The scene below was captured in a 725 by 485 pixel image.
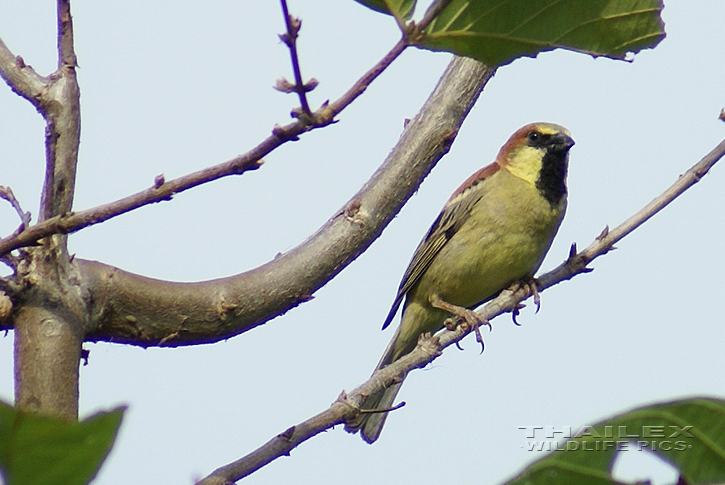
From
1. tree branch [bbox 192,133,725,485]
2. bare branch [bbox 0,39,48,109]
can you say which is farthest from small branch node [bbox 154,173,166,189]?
bare branch [bbox 0,39,48,109]

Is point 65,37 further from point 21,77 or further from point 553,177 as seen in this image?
point 553,177

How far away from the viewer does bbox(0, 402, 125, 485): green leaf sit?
0.68 m

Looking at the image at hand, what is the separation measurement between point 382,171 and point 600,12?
152cm

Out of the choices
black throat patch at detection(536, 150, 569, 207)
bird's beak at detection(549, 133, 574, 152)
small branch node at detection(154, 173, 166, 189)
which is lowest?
small branch node at detection(154, 173, 166, 189)

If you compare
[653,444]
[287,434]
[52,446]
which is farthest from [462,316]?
[52,446]

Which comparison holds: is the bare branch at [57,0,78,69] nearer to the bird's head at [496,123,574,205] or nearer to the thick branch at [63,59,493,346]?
the thick branch at [63,59,493,346]

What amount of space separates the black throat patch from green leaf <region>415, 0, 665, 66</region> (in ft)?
13.4

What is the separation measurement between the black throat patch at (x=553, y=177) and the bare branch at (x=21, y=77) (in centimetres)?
406

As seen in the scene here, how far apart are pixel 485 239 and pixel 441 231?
17.1 inches

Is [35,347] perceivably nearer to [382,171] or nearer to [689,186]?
[382,171]

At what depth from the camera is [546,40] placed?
1486 mm

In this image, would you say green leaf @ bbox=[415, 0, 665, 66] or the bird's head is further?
the bird's head

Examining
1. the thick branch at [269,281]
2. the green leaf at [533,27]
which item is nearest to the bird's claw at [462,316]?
the thick branch at [269,281]

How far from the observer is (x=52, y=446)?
0.71 metres
